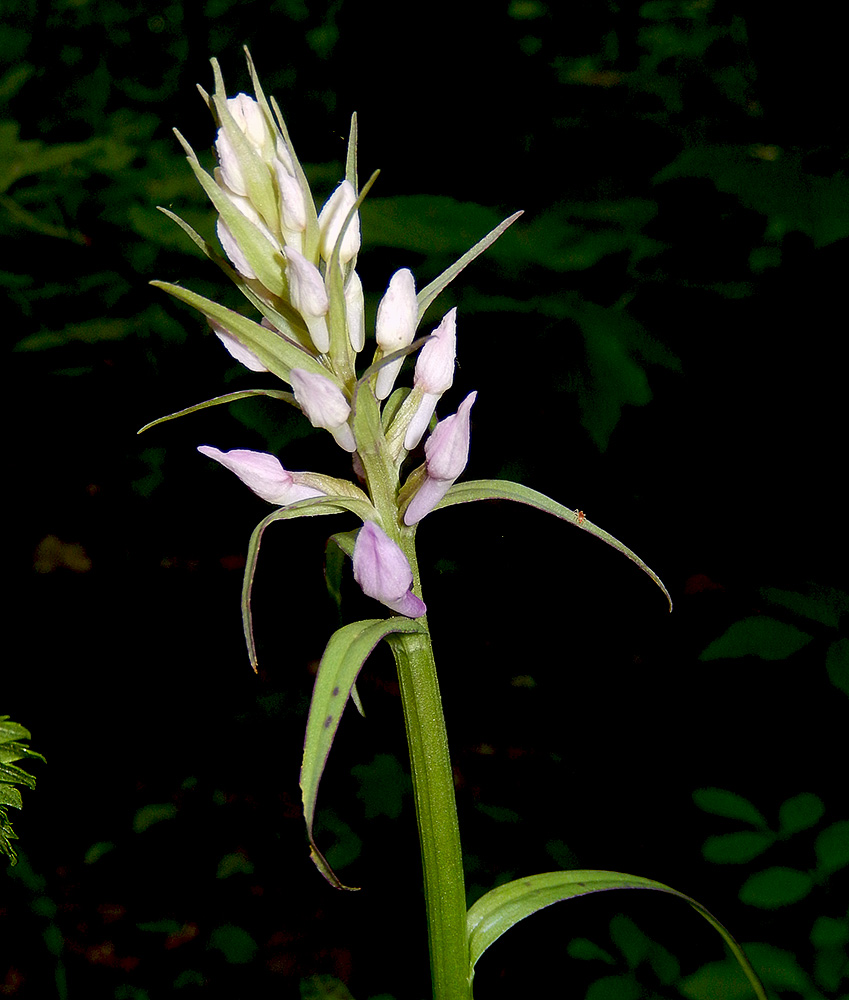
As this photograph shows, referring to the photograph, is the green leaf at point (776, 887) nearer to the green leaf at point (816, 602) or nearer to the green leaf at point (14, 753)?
the green leaf at point (816, 602)

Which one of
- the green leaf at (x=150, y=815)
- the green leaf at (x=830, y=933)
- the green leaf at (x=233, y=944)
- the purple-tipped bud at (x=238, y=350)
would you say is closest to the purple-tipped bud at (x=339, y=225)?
the purple-tipped bud at (x=238, y=350)

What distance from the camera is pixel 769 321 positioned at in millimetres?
1957

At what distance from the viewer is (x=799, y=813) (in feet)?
4.14

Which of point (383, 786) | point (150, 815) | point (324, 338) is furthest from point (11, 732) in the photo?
point (150, 815)

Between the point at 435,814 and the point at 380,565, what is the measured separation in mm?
253

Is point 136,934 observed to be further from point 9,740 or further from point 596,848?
point 9,740

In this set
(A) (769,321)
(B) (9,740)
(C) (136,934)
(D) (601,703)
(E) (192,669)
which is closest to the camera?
(B) (9,740)

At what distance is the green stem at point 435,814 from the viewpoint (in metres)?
0.72

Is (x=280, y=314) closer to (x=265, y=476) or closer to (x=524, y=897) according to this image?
(x=265, y=476)

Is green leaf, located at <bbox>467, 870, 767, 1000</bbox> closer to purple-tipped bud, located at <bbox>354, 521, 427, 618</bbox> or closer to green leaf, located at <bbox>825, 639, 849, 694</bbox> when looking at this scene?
purple-tipped bud, located at <bbox>354, 521, 427, 618</bbox>

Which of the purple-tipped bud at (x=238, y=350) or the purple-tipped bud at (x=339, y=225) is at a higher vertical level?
the purple-tipped bud at (x=339, y=225)

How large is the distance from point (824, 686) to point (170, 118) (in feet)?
9.67

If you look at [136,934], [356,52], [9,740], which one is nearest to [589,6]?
[356,52]

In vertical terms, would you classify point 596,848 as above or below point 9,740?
below
